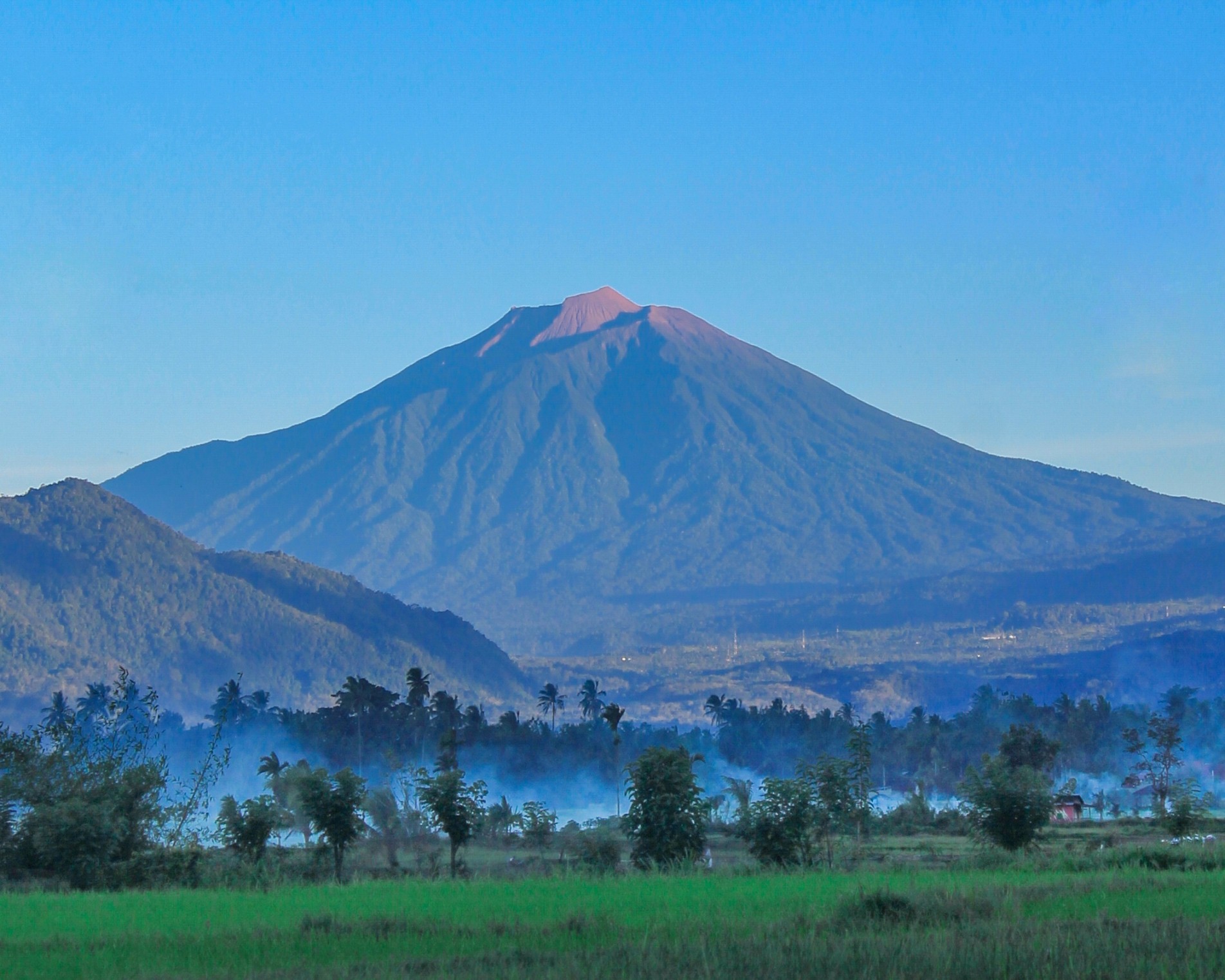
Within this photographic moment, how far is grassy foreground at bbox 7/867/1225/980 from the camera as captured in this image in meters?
16.3

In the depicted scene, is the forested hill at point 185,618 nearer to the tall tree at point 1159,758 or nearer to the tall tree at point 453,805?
the tall tree at point 1159,758

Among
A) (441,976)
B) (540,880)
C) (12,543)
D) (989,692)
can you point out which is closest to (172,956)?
(441,976)

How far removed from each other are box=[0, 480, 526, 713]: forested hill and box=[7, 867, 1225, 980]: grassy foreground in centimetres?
13223

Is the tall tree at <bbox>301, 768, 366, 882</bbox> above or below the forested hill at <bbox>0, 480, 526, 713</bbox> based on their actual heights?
below

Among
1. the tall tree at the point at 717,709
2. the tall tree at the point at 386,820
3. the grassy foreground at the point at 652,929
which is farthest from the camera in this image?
the tall tree at the point at 717,709

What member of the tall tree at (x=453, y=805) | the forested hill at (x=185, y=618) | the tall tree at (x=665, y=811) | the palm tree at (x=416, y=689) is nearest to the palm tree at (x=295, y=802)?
the tall tree at (x=453, y=805)

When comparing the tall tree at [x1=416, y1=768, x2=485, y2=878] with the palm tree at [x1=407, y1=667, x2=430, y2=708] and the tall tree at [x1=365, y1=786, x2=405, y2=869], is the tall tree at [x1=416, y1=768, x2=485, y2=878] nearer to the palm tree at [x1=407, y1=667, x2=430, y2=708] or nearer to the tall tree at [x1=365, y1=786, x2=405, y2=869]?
the tall tree at [x1=365, y1=786, x2=405, y2=869]

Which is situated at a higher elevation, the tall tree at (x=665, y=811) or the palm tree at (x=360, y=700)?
the palm tree at (x=360, y=700)

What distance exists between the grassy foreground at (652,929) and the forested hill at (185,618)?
434 ft

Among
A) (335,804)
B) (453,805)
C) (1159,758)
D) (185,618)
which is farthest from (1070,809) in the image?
(185,618)

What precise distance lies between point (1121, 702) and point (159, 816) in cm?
14468

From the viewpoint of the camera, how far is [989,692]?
407 feet

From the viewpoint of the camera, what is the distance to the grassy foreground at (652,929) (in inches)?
640

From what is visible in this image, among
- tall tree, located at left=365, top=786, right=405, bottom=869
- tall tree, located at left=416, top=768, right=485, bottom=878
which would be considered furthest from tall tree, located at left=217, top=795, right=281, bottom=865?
tall tree, located at left=365, top=786, right=405, bottom=869
